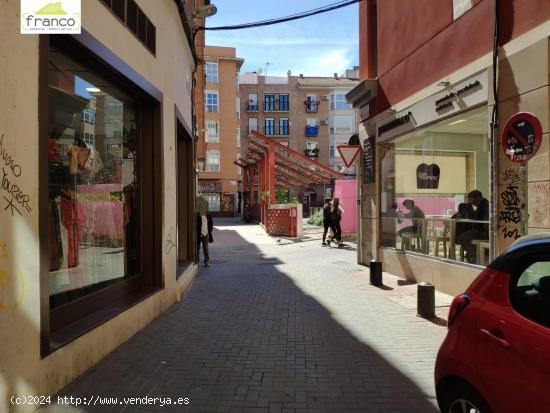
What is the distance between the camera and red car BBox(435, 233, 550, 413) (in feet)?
8.14

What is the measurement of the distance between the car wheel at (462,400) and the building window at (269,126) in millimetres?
62034

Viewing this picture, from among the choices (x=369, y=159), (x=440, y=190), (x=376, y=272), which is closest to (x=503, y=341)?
(x=376, y=272)

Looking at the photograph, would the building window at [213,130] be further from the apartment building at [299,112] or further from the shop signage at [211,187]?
the apartment building at [299,112]

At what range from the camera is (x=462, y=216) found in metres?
8.88

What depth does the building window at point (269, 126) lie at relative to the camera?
64312mm

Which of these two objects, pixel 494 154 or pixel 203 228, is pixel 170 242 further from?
pixel 494 154

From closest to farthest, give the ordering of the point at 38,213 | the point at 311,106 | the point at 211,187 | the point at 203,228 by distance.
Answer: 1. the point at 38,213
2. the point at 203,228
3. the point at 211,187
4. the point at 311,106

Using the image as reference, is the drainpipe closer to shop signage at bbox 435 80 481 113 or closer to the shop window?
shop signage at bbox 435 80 481 113

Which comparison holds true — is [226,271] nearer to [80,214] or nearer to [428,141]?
[428,141]

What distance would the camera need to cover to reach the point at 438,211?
9.91 metres

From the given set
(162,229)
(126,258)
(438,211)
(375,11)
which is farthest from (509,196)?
(375,11)

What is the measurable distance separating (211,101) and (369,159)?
140 feet

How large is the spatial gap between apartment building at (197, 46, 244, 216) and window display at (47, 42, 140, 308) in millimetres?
44413

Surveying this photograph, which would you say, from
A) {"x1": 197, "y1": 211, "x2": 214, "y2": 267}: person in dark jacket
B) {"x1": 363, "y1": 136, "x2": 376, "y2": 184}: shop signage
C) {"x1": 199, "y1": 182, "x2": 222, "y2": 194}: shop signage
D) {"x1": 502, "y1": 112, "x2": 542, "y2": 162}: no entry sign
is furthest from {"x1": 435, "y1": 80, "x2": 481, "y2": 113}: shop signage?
{"x1": 199, "y1": 182, "x2": 222, "y2": 194}: shop signage
